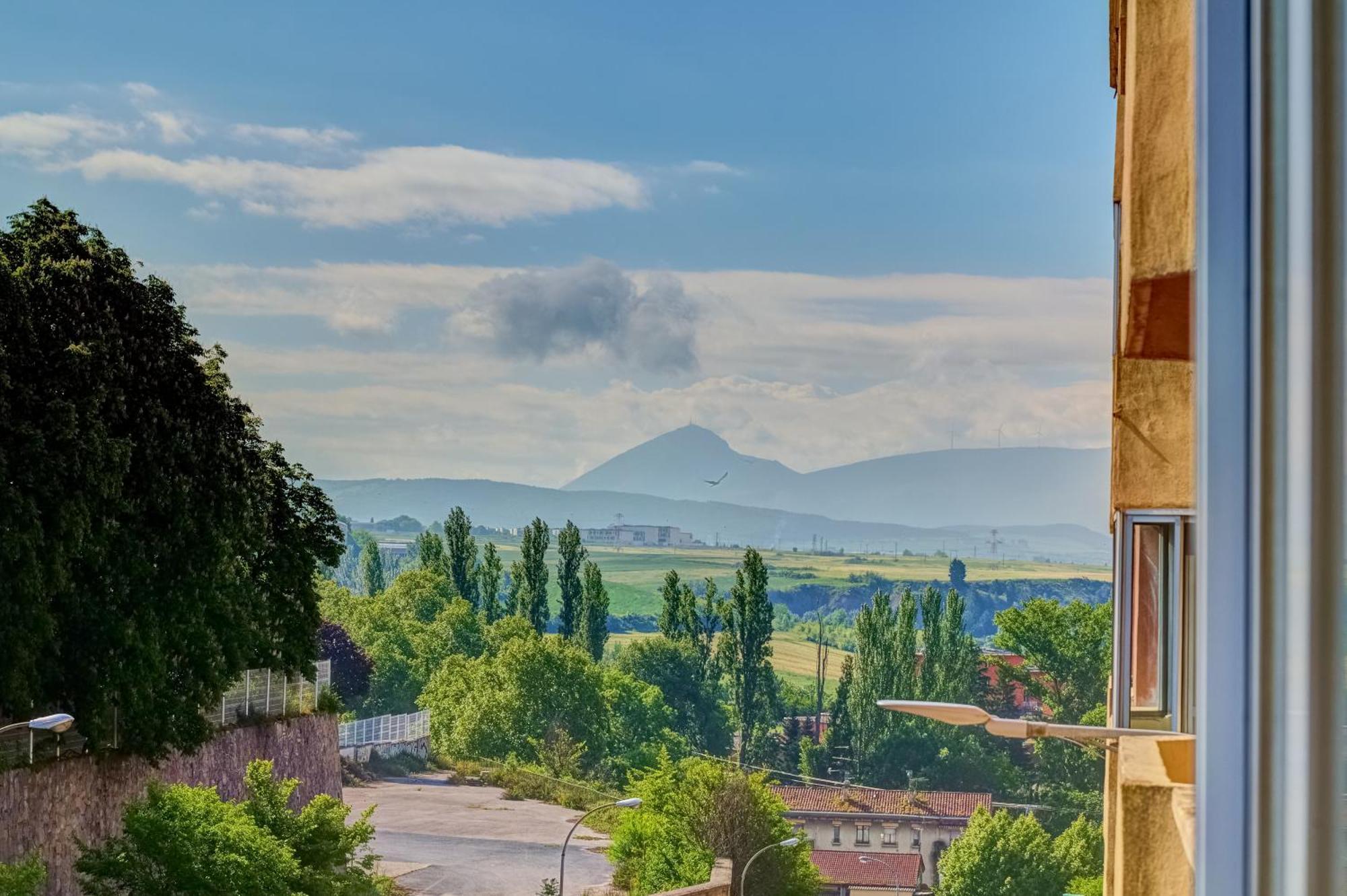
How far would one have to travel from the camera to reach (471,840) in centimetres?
2119

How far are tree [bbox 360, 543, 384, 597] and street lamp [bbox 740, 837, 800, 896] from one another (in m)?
14.6

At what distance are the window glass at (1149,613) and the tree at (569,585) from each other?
26.1m

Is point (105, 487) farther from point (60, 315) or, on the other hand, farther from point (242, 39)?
point (242, 39)

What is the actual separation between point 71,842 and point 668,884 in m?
9.34

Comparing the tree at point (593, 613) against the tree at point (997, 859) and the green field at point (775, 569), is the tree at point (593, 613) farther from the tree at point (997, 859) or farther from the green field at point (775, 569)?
the green field at point (775, 569)

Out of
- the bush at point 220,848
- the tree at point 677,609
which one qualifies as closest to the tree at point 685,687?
the tree at point 677,609

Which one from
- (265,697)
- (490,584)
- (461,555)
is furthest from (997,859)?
(265,697)

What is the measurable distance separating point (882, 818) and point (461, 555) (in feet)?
33.7

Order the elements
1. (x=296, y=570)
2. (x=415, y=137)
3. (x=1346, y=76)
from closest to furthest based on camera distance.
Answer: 1. (x=1346, y=76)
2. (x=296, y=570)
3. (x=415, y=137)

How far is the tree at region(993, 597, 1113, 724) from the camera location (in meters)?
25.0

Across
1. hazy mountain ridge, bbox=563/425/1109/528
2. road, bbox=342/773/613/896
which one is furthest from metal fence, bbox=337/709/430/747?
hazy mountain ridge, bbox=563/425/1109/528

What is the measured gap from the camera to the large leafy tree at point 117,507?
27.3ft

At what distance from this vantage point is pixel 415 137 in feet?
179

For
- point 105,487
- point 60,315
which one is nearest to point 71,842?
point 105,487
